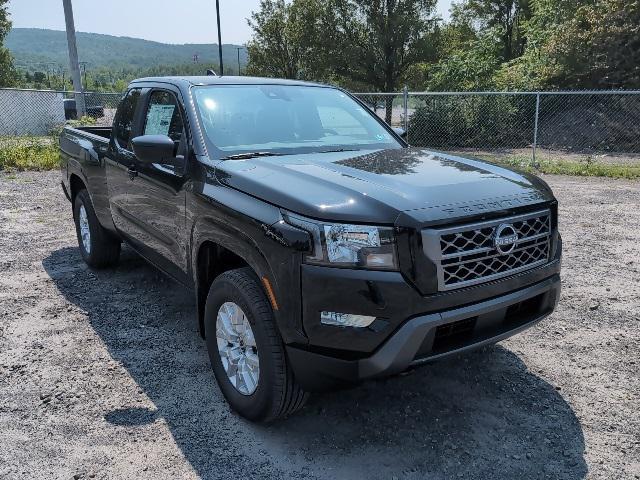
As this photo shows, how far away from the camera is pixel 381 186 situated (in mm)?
2846

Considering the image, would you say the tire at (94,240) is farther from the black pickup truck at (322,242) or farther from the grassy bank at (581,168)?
the grassy bank at (581,168)

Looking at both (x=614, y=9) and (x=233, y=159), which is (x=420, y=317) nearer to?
(x=233, y=159)

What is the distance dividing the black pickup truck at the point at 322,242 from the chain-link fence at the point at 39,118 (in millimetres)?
8250

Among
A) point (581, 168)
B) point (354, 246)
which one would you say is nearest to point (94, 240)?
point (354, 246)

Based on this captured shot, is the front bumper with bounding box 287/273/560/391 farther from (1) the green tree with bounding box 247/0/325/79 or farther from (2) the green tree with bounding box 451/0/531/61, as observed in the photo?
(2) the green tree with bounding box 451/0/531/61

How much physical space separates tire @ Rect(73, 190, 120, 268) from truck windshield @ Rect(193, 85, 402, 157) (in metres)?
2.23

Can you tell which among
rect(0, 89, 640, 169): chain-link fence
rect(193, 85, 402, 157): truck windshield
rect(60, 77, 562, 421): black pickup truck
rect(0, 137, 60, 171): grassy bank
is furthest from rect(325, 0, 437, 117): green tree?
rect(60, 77, 562, 421): black pickup truck

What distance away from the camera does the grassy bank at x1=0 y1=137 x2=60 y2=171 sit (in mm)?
13141

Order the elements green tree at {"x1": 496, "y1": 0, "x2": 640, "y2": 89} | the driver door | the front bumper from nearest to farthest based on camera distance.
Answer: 1. the front bumper
2. the driver door
3. green tree at {"x1": 496, "y1": 0, "x2": 640, "y2": 89}

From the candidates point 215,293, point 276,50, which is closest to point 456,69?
point 276,50

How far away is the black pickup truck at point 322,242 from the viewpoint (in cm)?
255

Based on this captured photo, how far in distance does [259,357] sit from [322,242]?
2.35ft

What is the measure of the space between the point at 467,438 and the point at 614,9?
1805 centimetres

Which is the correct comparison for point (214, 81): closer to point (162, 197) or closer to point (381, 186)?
point (162, 197)
